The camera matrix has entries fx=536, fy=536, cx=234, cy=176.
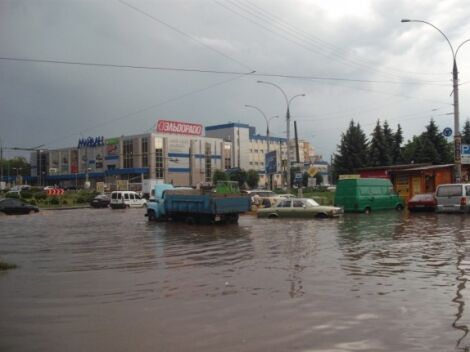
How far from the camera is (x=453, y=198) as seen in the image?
30.1 m

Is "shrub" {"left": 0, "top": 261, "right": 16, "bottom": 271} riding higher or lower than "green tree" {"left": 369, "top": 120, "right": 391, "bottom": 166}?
lower

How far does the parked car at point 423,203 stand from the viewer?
106ft

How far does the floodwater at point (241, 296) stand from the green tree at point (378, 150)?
184 ft

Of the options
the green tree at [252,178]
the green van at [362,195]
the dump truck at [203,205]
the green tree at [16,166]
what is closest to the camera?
the dump truck at [203,205]

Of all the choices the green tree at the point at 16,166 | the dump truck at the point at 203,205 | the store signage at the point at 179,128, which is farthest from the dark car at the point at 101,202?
the green tree at the point at 16,166

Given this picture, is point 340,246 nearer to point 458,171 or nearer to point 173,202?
point 173,202

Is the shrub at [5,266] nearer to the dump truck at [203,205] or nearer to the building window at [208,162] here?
the dump truck at [203,205]

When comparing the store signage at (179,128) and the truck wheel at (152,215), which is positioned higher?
the store signage at (179,128)

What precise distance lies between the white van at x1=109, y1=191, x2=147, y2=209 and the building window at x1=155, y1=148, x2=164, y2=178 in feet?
175

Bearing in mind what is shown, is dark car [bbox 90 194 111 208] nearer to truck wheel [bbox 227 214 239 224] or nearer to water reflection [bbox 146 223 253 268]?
truck wheel [bbox 227 214 239 224]

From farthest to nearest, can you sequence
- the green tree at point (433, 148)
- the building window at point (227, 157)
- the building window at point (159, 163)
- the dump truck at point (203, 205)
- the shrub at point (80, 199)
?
the building window at point (227, 157) < the building window at point (159, 163) < the green tree at point (433, 148) < the shrub at point (80, 199) < the dump truck at point (203, 205)

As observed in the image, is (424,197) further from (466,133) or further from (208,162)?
(208,162)

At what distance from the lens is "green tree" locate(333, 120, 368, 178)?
7369 cm

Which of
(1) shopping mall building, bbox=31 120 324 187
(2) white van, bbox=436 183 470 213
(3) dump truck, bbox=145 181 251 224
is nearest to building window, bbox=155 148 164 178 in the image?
(1) shopping mall building, bbox=31 120 324 187
